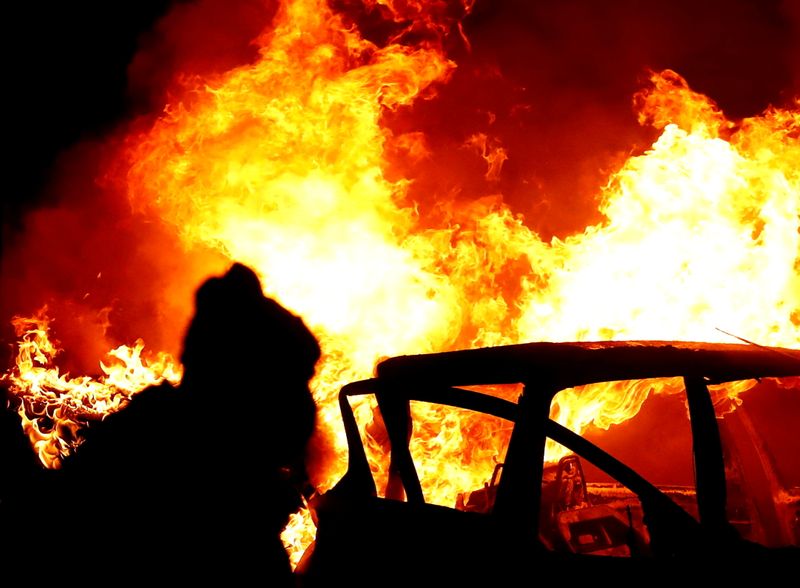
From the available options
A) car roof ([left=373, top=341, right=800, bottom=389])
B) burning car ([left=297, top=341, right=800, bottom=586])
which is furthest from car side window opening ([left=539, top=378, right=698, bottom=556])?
car roof ([left=373, top=341, right=800, bottom=389])

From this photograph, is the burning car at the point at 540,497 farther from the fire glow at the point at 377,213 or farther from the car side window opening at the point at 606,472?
the fire glow at the point at 377,213

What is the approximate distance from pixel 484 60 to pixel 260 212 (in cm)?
507

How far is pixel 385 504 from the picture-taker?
8.00 feet

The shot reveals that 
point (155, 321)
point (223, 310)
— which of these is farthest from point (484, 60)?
point (155, 321)

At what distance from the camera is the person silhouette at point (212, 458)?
5.09m

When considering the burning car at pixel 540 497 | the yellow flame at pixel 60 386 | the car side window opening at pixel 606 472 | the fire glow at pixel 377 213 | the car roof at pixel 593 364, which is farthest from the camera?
the yellow flame at pixel 60 386

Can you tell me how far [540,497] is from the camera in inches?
81.8

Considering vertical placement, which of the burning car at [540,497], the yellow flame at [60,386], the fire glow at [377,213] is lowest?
the burning car at [540,497]

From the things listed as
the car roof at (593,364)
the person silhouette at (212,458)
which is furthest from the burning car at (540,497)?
the person silhouette at (212,458)

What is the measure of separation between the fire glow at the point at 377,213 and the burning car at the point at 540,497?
307 cm

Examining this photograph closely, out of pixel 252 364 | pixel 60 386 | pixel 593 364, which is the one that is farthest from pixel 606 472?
pixel 60 386

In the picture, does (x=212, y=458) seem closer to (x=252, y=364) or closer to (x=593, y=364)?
(x=252, y=364)

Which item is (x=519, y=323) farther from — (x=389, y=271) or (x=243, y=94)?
(x=243, y=94)

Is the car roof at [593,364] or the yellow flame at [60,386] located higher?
the yellow flame at [60,386]
